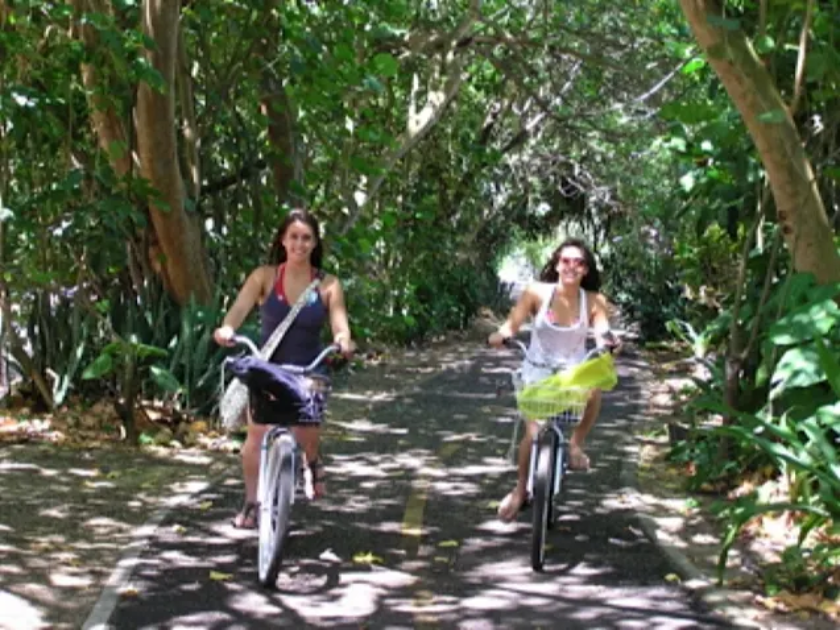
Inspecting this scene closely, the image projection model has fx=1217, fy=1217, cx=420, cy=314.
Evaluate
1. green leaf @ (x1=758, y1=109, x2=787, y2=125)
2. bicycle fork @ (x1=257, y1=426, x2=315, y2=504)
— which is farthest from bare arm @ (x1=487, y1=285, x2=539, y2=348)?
green leaf @ (x1=758, y1=109, x2=787, y2=125)

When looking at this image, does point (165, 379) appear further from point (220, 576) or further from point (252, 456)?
point (220, 576)

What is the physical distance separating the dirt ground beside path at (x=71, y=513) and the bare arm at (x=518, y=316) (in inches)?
→ 91.3

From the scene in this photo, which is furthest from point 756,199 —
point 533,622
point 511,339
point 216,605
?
point 216,605

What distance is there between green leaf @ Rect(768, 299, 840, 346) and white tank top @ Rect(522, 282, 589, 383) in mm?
1079

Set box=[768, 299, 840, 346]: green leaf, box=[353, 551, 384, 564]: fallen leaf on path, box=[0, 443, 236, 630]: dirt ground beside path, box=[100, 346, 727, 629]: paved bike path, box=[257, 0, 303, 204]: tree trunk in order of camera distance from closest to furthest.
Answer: box=[100, 346, 727, 629]: paved bike path < box=[0, 443, 236, 630]: dirt ground beside path < box=[353, 551, 384, 564]: fallen leaf on path < box=[768, 299, 840, 346]: green leaf < box=[257, 0, 303, 204]: tree trunk

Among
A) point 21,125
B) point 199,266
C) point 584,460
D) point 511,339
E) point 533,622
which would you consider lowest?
point 533,622

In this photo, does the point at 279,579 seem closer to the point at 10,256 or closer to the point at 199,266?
the point at 199,266

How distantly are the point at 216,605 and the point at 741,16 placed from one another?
538 centimetres

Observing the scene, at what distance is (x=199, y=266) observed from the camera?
11.1 meters

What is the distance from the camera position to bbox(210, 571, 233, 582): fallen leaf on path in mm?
6051

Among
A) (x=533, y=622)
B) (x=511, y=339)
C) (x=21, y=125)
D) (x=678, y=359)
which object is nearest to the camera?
(x=533, y=622)

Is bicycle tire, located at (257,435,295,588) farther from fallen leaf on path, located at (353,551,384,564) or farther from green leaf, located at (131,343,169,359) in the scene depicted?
green leaf, located at (131,343,169,359)

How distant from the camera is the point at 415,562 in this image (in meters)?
6.53

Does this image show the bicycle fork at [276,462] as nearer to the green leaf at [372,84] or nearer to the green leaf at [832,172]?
the green leaf at [832,172]
